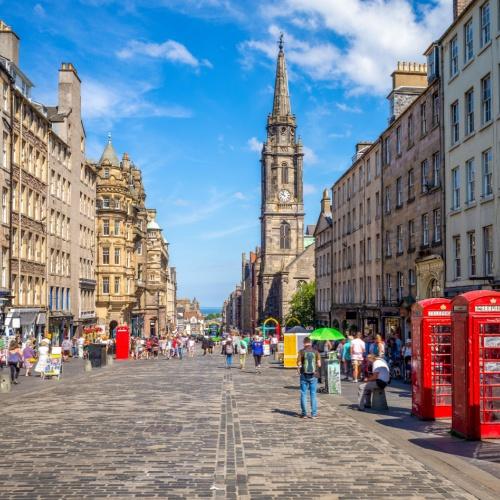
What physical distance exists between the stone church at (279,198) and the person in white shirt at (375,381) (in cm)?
Answer: 9418

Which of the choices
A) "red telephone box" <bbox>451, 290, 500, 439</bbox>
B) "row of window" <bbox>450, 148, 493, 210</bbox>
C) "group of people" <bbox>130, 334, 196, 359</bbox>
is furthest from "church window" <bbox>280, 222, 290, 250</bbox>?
"red telephone box" <bbox>451, 290, 500, 439</bbox>

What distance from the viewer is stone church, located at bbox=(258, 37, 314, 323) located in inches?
4596

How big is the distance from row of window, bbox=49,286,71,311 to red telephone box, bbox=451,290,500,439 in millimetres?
40457

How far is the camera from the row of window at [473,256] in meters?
26.2

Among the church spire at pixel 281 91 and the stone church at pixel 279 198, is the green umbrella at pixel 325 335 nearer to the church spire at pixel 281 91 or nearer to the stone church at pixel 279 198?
the stone church at pixel 279 198

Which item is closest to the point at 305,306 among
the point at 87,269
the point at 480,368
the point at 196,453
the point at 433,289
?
the point at 87,269

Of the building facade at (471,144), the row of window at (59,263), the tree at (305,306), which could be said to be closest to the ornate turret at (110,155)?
the row of window at (59,263)

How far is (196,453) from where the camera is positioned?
38.6ft

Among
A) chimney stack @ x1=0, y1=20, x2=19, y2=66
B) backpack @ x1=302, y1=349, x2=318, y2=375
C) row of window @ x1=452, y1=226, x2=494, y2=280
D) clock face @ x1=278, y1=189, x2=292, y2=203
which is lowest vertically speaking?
backpack @ x1=302, y1=349, x2=318, y2=375

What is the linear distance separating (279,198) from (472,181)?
8990 cm

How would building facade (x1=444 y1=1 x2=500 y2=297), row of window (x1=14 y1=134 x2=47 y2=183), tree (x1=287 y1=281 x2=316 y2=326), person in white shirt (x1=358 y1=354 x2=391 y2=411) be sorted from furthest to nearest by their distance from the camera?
tree (x1=287 y1=281 x2=316 y2=326), row of window (x1=14 y1=134 x2=47 y2=183), building facade (x1=444 y1=1 x2=500 y2=297), person in white shirt (x1=358 y1=354 x2=391 y2=411)

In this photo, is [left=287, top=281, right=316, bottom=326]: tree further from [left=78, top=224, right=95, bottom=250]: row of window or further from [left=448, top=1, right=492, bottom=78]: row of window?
[left=448, top=1, right=492, bottom=78]: row of window

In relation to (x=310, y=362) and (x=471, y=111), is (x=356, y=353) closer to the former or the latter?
(x=310, y=362)

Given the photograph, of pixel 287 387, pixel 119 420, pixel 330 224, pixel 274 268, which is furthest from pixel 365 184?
pixel 274 268
